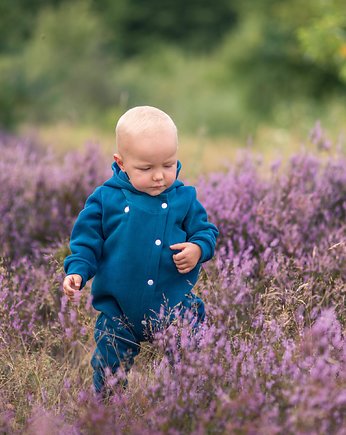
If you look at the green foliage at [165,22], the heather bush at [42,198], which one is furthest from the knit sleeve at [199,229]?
the green foliage at [165,22]

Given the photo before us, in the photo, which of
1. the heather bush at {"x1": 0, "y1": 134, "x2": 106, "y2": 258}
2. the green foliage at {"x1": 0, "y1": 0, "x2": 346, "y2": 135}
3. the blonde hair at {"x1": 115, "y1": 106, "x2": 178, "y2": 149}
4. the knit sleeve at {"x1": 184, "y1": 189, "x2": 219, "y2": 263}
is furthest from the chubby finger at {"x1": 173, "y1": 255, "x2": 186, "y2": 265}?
the green foliage at {"x1": 0, "y1": 0, "x2": 346, "y2": 135}

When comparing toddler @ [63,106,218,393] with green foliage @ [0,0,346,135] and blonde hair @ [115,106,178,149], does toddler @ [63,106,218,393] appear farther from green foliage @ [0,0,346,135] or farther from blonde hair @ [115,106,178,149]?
green foliage @ [0,0,346,135]

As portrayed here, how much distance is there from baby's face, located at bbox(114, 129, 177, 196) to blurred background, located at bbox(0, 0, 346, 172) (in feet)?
23.8

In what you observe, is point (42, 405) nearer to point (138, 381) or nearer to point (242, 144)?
point (138, 381)

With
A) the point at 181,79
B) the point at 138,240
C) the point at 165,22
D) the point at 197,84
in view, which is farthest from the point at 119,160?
the point at 165,22

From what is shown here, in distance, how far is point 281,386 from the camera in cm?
240

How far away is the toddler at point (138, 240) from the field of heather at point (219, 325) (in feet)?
0.52

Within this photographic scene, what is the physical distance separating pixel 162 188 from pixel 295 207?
1604 mm

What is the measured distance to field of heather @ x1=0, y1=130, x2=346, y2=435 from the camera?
2324 mm

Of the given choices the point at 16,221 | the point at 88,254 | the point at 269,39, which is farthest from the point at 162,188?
the point at 269,39

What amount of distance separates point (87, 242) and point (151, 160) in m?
0.43

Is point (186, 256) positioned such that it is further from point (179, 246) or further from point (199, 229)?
point (199, 229)

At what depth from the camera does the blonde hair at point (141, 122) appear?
111 inches

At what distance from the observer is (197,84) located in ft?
79.7
